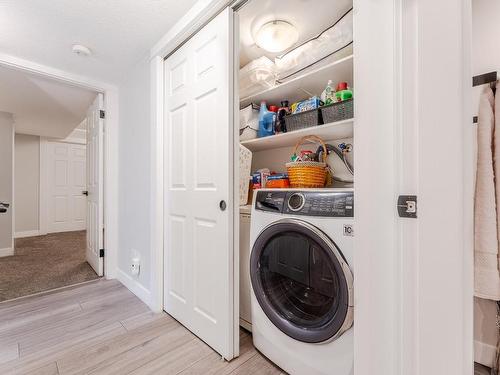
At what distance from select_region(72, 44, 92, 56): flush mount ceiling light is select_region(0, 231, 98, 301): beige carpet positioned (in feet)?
7.32

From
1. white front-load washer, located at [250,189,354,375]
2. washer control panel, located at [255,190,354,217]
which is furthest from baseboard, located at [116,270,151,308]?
washer control panel, located at [255,190,354,217]

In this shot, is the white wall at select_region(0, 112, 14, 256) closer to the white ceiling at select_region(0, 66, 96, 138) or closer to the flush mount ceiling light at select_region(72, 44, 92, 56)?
the white ceiling at select_region(0, 66, 96, 138)

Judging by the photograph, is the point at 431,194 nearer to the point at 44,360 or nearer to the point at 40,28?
the point at 44,360

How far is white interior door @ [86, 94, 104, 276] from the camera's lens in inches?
103

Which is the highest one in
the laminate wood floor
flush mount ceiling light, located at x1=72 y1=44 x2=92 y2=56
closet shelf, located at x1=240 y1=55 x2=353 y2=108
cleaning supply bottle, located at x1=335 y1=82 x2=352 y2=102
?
flush mount ceiling light, located at x1=72 y1=44 x2=92 y2=56

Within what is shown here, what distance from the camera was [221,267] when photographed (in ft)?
4.56

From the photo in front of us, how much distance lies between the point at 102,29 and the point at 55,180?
16.1 ft

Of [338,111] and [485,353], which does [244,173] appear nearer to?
[338,111]

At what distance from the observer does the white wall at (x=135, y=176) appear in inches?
81.2

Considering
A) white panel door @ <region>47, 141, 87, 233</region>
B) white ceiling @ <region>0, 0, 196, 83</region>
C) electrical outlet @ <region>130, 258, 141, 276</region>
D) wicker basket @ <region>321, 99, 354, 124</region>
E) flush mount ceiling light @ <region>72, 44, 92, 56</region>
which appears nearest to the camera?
wicker basket @ <region>321, 99, 354, 124</region>

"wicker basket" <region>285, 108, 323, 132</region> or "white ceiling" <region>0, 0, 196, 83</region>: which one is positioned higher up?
"white ceiling" <region>0, 0, 196, 83</region>

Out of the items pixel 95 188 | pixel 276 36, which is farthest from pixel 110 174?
pixel 276 36

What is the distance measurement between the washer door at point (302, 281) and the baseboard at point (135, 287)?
1.18 m

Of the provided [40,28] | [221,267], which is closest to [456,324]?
[221,267]
